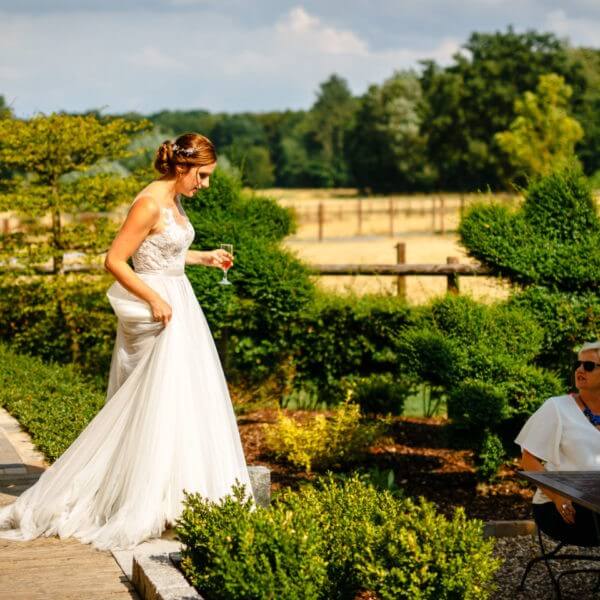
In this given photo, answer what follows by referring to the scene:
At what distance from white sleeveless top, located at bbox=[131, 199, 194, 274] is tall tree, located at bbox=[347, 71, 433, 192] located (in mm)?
66592

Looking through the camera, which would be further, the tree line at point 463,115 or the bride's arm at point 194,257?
the tree line at point 463,115

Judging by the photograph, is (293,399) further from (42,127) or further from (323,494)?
(323,494)

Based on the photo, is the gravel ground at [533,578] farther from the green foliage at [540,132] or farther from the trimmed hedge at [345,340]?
the green foliage at [540,132]

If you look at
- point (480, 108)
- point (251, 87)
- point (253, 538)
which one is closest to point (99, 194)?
point (253, 538)

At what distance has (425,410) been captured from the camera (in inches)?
401

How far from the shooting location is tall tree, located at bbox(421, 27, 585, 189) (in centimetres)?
6381

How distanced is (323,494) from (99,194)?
7.60m

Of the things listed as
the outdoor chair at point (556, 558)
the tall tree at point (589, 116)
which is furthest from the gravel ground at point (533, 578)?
the tall tree at point (589, 116)

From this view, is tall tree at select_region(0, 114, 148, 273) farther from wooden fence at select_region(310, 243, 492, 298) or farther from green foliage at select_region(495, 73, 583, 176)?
green foliage at select_region(495, 73, 583, 176)

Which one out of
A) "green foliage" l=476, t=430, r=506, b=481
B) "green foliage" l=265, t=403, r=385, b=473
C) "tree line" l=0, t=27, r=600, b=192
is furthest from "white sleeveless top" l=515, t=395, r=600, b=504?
"tree line" l=0, t=27, r=600, b=192

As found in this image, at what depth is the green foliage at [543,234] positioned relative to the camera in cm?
784

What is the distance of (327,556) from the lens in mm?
3957

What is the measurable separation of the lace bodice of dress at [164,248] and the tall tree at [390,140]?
66.6m

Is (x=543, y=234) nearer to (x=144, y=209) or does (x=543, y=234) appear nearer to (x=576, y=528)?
(x=576, y=528)
